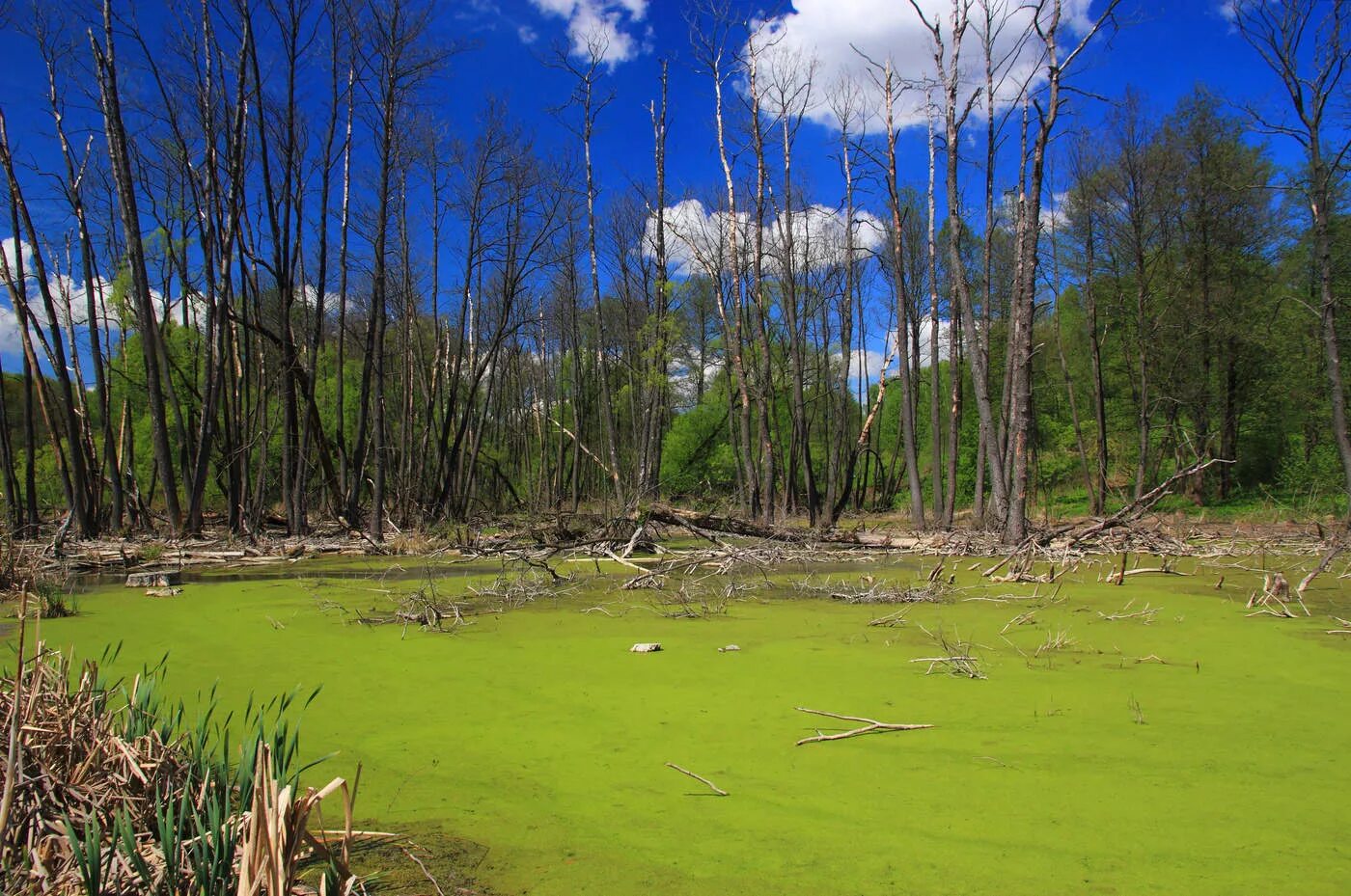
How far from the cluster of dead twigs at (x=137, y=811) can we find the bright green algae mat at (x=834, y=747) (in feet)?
1.57

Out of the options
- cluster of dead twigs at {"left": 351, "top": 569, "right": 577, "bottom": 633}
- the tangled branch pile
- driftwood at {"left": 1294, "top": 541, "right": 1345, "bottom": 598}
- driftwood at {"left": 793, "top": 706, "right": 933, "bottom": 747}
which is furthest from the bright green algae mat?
driftwood at {"left": 1294, "top": 541, "right": 1345, "bottom": 598}

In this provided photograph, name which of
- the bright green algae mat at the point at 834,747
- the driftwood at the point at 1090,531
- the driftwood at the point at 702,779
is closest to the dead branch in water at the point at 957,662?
the bright green algae mat at the point at 834,747

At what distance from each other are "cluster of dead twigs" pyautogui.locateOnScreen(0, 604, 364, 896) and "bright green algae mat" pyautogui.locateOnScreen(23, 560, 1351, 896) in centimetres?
48

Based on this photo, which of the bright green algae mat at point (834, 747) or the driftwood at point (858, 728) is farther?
the driftwood at point (858, 728)

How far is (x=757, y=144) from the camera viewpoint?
1548 centimetres

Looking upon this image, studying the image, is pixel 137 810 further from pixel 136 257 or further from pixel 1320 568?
pixel 136 257

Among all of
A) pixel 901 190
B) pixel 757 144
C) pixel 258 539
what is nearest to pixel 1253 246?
pixel 901 190

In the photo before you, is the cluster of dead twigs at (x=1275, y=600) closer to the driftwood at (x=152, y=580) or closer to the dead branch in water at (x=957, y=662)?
the dead branch in water at (x=957, y=662)

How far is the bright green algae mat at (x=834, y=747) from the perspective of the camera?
1.79 m

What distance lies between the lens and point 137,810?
168 cm

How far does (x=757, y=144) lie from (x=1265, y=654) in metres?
13.6

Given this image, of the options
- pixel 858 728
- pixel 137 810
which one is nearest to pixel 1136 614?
pixel 858 728

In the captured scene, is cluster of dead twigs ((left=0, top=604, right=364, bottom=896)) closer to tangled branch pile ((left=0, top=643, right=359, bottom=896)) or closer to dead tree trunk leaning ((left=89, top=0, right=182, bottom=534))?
tangled branch pile ((left=0, top=643, right=359, bottom=896))

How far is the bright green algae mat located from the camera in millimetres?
1786
